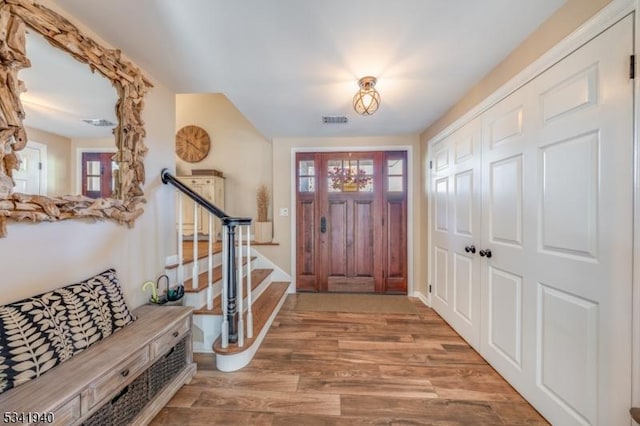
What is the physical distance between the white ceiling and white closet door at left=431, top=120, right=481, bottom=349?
20.4 inches

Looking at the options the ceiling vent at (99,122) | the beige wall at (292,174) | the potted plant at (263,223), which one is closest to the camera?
the ceiling vent at (99,122)

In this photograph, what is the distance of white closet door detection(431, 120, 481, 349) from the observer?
214cm

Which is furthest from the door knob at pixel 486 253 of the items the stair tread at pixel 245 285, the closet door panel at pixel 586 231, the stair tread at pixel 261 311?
the stair tread at pixel 245 285

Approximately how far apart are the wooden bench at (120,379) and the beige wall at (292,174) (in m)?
1.96

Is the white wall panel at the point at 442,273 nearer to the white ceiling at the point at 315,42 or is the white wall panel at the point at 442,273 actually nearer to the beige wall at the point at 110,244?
the white ceiling at the point at 315,42

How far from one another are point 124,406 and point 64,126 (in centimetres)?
151

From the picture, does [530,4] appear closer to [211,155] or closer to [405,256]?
[405,256]

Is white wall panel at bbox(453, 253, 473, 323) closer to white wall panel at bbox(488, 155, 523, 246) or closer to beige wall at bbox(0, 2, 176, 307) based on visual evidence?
white wall panel at bbox(488, 155, 523, 246)

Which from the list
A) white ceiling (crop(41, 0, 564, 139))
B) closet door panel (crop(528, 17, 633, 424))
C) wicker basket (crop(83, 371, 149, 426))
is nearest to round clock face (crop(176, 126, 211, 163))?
white ceiling (crop(41, 0, 564, 139))

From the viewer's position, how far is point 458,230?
95.7 inches

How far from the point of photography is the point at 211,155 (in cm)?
401

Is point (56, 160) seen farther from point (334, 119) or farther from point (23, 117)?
point (334, 119)

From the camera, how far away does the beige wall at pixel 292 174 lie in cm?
354

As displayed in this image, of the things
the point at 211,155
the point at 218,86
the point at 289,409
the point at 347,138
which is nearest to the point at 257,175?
the point at 211,155
